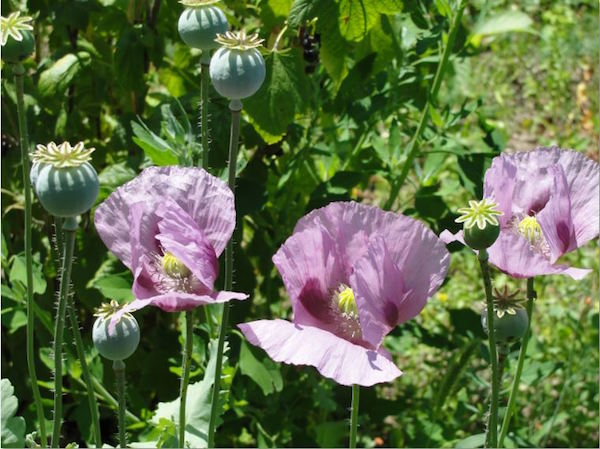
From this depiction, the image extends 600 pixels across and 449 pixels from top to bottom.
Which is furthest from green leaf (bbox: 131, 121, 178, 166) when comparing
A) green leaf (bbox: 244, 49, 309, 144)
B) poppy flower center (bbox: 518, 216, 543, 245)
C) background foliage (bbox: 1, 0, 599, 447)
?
poppy flower center (bbox: 518, 216, 543, 245)

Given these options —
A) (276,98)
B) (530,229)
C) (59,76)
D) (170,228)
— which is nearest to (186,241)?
(170,228)

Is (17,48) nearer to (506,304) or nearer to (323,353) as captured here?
(323,353)

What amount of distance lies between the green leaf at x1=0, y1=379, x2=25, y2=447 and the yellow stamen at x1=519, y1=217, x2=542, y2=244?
58 cm

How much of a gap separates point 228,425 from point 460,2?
0.82 metres

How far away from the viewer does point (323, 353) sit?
956mm

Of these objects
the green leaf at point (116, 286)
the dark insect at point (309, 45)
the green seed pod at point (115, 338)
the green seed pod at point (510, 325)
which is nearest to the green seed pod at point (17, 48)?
the green seed pod at point (115, 338)

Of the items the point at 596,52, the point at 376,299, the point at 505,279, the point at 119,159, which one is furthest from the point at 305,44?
the point at 596,52

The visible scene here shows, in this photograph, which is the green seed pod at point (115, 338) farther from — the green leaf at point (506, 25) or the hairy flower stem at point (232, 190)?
the green leaf at point (506, 25)

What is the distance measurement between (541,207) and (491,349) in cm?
25

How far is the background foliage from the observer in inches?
62.7

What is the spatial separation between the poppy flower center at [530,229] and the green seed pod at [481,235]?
8.1 inches

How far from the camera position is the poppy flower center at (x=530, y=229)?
110 cm

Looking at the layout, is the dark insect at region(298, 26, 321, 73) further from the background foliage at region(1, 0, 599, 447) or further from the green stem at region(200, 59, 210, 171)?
the green stem at region(200, 59, 210, 171)

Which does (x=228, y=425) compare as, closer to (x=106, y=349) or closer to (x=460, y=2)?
(x=460, y=2)
